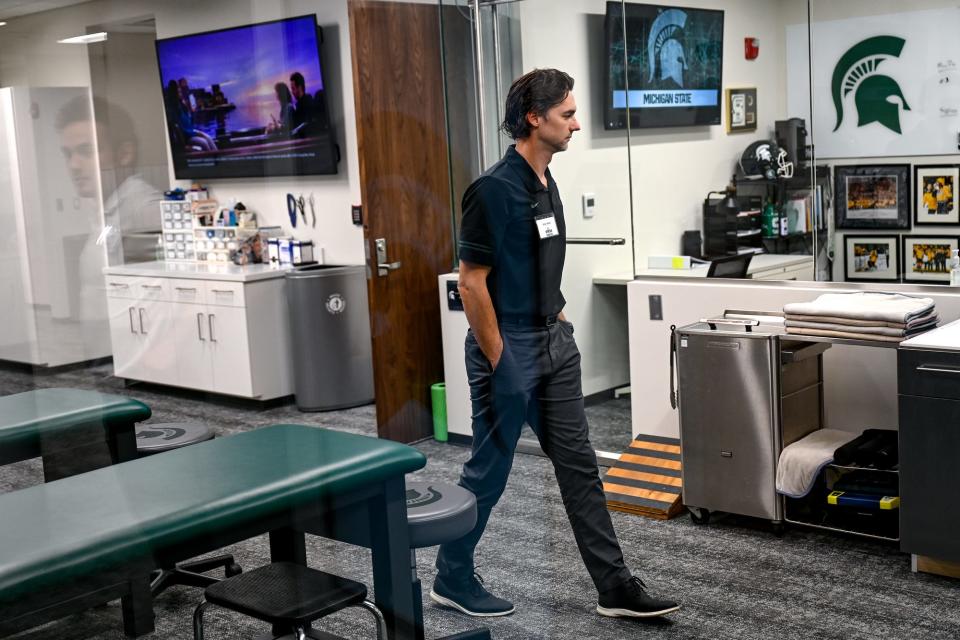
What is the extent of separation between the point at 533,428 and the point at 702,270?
1.49 metres

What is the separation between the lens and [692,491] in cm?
255

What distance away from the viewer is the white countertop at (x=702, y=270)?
263 centimetres

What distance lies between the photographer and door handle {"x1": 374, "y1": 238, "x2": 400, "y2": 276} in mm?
1036

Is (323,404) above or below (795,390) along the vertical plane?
above

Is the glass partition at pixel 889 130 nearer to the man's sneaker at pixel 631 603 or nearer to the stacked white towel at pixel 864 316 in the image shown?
the stacked white towel at pixel 864 316

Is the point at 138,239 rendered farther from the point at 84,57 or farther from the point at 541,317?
the point at 541,317

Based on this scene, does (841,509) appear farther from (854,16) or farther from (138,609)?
(138,609)

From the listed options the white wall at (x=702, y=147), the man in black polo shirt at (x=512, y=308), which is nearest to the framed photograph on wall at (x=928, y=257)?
the white wall at (x=702, y=147)

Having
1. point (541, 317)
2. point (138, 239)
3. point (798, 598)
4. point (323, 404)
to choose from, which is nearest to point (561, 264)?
point (541, 317)

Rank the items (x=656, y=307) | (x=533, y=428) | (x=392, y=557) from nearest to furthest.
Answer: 1. (x=392, y=557)
2. (x=533, y=428)
3. (x=656, y=307)

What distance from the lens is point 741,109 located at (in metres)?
2.58

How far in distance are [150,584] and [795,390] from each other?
6.80 ft

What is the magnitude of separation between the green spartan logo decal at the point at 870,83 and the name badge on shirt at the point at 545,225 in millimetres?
1392

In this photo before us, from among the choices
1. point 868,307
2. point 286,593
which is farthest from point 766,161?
point 286,593
